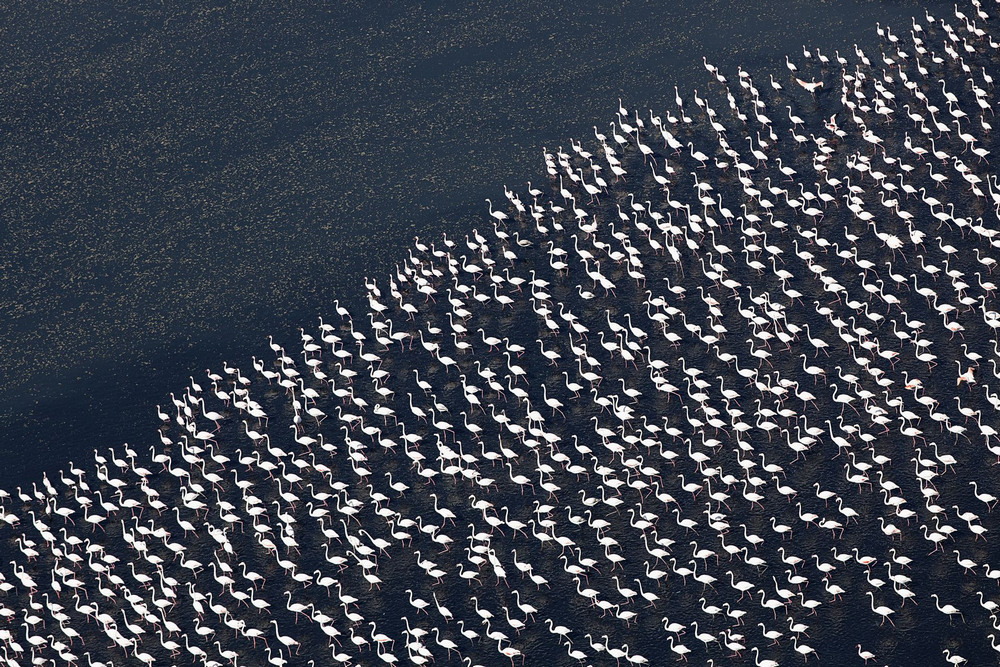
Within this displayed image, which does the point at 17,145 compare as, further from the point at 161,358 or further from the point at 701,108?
the point at 701,108

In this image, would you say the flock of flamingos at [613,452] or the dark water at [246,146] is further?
the dark water at [246,146]

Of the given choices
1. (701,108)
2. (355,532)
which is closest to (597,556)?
(355,532)

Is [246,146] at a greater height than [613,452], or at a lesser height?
greater

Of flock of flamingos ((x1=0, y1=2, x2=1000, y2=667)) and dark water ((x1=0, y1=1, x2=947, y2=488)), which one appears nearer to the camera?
flock of flamingos ((x1=0, y1=2, x2=1000, y2=667))

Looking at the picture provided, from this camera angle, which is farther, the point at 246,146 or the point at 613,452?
the point at 246,146
